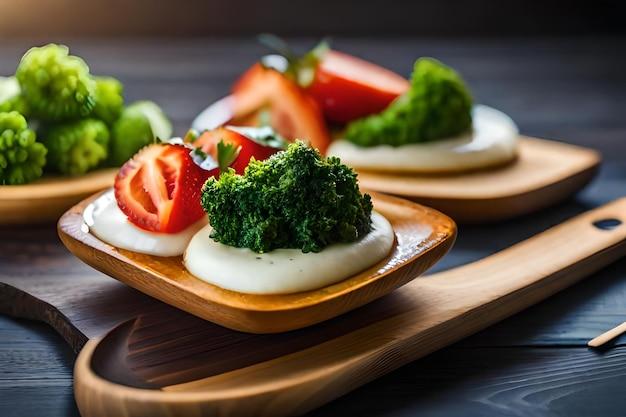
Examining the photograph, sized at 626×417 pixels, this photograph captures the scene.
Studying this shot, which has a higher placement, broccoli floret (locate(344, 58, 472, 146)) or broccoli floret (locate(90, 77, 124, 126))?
broccoli floret (locate(344, 58, 472, 146))

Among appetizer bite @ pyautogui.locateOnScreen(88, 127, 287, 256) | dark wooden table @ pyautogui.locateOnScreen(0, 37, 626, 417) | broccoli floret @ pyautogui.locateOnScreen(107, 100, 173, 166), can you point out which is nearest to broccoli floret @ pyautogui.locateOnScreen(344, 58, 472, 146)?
dark wooden table @ pyautogui.locateOnScreen(0, 37, 626, 417)

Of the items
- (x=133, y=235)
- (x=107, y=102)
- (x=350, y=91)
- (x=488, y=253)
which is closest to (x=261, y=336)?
(x=133, y=235)

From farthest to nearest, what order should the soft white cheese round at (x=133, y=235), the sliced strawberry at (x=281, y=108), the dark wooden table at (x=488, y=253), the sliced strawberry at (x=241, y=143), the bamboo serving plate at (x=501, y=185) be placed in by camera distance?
the sliced strawberry at (x=281, y=108) → the bamboo serving plate at (x=501, y=185) → the sliced strawberry at (x=241, y=143) → the soft white cheese round at (x=133, y=235) → the dark wooden table at (x=488, y=253)

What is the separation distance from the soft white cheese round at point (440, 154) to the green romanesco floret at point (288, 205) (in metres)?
0.93

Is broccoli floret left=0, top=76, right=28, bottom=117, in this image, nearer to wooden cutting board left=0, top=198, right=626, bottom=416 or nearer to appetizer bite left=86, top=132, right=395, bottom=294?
wooden cutting board left=0, top=198, right=626, bottom=416

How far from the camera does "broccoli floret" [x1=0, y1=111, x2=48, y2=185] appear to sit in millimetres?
2645

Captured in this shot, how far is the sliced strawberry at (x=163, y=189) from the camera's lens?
2148mm

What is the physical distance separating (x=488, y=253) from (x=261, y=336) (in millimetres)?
877

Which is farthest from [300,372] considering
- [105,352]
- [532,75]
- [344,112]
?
[532,75]

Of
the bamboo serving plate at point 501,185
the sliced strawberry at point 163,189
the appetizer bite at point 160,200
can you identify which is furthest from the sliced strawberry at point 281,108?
the sliced strawberry at point 163,189

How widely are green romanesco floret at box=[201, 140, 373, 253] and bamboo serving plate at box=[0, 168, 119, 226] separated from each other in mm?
832

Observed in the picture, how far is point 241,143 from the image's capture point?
237cm

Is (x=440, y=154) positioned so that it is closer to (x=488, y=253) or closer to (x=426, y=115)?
(x=426, y=115)

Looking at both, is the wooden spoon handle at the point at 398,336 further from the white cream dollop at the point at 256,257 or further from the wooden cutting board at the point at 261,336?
the white cream dollop at the point at 256,257
